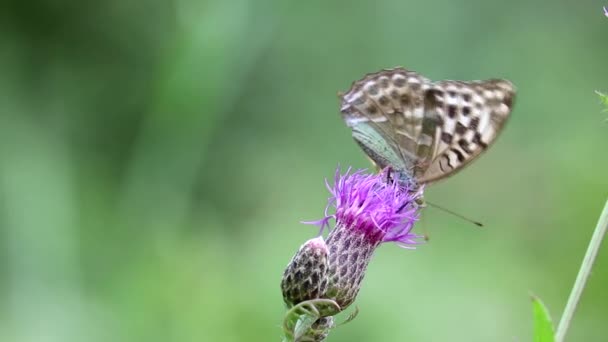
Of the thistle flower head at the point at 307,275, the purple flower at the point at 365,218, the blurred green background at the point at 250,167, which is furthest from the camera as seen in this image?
the blurred green background at the point at 250,167

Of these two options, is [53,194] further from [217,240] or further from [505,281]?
[505,281]

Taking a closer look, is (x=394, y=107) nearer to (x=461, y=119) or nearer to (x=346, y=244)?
(x=461, y=119)

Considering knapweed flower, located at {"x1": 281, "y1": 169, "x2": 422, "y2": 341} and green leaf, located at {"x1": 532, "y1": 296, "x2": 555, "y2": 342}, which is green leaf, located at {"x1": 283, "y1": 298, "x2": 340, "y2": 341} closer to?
knapweed flower, located at {"x1": 281, "y1": 169, "x2": 422, "y2": 341}

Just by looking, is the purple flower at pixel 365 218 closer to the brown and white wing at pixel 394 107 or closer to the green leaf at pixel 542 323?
the brown and white wing at pixel 394 107

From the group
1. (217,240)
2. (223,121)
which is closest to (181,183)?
(217,240)

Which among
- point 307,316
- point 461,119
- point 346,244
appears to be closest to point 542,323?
point 307,316

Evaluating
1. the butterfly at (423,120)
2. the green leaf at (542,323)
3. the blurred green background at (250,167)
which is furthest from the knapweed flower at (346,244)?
the blurred green background at (250,167)

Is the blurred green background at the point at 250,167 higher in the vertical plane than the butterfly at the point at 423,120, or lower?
lower
